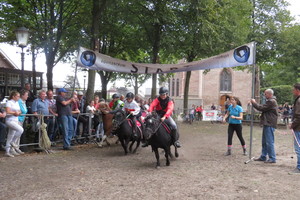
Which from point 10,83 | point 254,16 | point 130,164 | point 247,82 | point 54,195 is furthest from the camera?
point 247,82

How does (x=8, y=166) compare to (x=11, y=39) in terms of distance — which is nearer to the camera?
(x=8, y=166)

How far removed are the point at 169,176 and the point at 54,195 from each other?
→ 2.80 metres

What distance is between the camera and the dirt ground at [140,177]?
5.88m

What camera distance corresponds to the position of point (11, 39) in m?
21.2

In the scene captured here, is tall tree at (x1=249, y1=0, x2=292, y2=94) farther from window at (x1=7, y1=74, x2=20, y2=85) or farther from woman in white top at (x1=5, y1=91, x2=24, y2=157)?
woman in white top at (x1=5, y1=91, x2=24, y2=157)

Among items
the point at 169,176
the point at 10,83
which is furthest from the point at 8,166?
the point at 10,83

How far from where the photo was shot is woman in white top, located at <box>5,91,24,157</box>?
9094mm

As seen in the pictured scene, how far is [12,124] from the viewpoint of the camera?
909 centimetres

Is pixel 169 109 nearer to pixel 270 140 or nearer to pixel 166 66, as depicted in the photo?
pixel 270 140

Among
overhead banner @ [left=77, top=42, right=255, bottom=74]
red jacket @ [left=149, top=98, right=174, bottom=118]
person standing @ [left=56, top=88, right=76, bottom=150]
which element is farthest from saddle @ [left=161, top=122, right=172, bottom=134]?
person standing @ [left=56, top=88, right=76, bottom=150]

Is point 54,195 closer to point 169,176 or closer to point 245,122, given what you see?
point 169,176

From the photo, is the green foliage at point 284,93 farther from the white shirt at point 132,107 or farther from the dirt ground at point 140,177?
the white shirt at point 132,107

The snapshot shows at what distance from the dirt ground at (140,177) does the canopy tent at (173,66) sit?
1449 millimetres

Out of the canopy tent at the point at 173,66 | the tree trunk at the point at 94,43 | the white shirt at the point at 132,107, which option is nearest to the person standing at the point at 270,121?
the canopy tent at the point at 173,66
